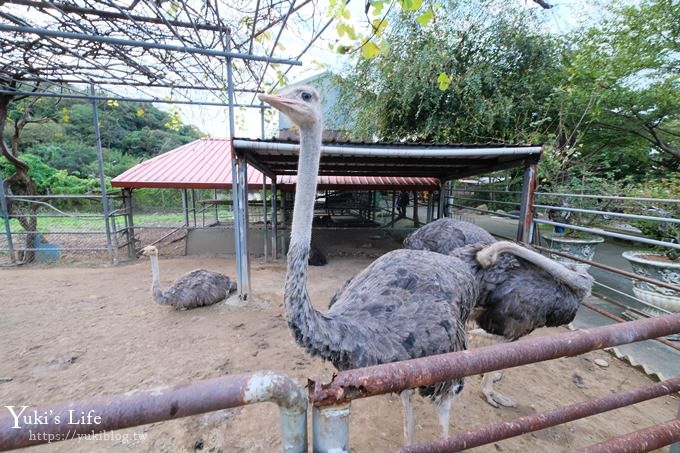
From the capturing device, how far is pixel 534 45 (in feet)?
21.0

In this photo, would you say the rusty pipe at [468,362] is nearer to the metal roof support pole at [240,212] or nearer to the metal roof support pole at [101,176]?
the metal roof support pole at [240,212]

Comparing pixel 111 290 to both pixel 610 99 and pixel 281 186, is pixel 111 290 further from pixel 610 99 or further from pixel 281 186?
pixel 610 99

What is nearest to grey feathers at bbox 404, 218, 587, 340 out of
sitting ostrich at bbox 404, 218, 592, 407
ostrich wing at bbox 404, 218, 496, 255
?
sitting ostrich at bbox 404, 218, 592, 407

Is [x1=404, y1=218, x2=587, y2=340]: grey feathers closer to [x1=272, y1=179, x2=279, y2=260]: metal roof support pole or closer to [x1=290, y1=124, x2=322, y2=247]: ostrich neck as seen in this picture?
[x1=290, y1=124, x2=322, y2=247]: ostrich neck

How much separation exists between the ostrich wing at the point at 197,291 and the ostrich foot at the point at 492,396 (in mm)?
3291

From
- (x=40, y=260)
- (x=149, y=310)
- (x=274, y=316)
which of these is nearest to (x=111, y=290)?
(x=149, y=310)

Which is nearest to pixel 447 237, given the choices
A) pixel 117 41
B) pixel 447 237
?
pixel 447 237

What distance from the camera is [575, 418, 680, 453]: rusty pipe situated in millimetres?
763

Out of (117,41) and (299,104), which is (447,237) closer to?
(299,104)

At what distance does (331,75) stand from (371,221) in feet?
14.9

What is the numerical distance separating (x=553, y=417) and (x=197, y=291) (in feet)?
13.1

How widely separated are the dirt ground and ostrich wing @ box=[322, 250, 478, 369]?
38.0 inches

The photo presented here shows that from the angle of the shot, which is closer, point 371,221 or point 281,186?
point 281,186

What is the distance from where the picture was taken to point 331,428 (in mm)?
589
